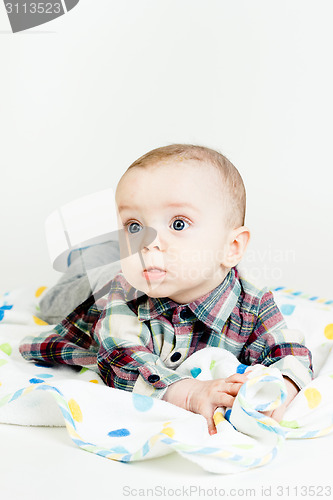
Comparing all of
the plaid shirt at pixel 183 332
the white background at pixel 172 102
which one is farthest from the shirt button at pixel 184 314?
the white background at pixel 172 102

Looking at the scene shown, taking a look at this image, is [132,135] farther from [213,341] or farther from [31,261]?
[213,341]

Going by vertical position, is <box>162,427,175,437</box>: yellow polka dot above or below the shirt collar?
below

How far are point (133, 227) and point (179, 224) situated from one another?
0.29ft

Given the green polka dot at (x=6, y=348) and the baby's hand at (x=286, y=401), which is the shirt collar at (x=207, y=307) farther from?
the green polka dot at (x=6, y=348)

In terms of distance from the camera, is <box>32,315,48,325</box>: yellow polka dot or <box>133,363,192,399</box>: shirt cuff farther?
<box>32,315,48,325</box>: yellow polka dot

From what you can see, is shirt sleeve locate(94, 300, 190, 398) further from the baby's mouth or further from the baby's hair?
the baby's hair

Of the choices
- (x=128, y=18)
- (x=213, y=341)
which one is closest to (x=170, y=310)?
(x=213, y=341)

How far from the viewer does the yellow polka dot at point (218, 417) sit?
1.06 meters

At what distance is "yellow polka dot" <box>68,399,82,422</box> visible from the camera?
1.06 meters

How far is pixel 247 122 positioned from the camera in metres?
2.69

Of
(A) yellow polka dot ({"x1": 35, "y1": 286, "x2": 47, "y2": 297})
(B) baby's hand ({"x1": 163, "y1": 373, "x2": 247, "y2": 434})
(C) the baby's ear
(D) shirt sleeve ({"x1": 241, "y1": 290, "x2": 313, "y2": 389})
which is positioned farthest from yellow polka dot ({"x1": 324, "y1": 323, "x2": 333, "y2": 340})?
(A) yellow polka dot ({"x1": 35, "y1": 286, "x2": 47, "y2": 297})

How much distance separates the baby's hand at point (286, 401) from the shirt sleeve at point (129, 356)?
0.17 m

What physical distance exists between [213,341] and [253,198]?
1.36 metres

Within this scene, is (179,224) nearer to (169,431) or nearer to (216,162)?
(216,162)
